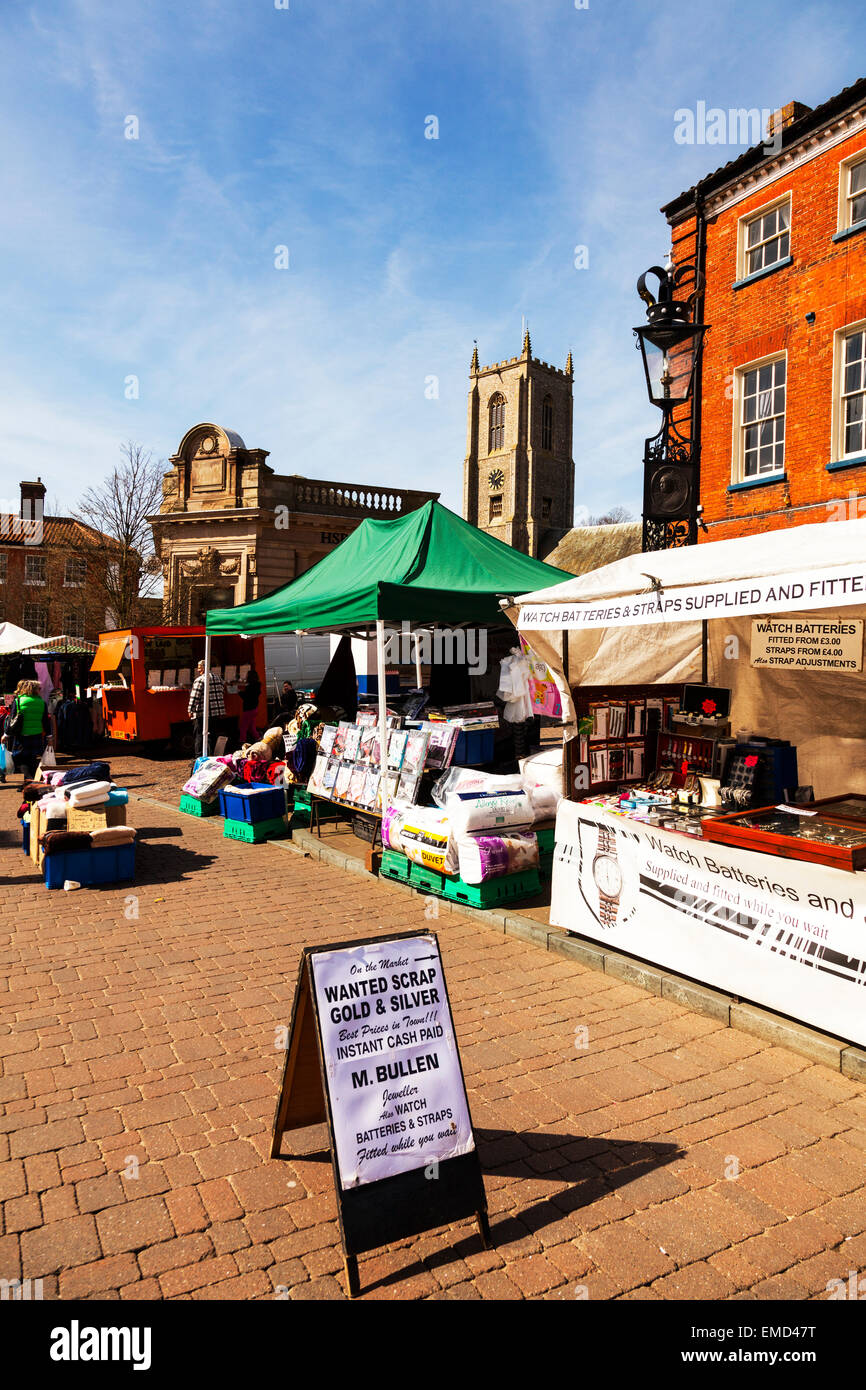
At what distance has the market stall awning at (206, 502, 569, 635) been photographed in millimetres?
8695

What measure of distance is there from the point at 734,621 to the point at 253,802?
5.93 m

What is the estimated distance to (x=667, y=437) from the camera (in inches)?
406

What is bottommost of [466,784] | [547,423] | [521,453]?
[466,784]

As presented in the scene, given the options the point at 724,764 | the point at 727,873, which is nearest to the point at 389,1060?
the point at 727,873

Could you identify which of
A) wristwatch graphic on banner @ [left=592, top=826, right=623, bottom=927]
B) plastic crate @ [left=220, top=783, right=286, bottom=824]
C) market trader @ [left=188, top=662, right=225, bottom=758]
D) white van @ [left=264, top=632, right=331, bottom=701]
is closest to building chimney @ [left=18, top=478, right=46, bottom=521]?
white van @ [left=264, top=632, right=331, bottom=701]

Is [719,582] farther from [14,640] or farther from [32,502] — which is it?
[32,502]

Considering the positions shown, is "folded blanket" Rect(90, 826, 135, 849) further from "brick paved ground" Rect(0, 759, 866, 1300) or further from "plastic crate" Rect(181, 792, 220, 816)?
"plastic crate" Rect(181, 792, 220, 816)

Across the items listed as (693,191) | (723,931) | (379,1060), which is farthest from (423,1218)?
(693,191)

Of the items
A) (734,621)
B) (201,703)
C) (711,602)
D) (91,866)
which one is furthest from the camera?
(201,703)

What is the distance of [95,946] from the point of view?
6484 millimetres

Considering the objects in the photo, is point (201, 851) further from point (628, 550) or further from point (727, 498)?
point (628, 550)

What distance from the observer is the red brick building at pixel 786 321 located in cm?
1416

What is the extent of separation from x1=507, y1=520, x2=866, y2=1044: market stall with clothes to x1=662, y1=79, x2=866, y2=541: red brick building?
738 cm

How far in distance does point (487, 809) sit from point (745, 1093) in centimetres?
329
